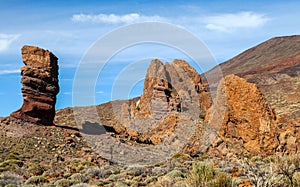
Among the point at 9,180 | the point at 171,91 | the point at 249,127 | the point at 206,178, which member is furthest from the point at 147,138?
the point at 206,178

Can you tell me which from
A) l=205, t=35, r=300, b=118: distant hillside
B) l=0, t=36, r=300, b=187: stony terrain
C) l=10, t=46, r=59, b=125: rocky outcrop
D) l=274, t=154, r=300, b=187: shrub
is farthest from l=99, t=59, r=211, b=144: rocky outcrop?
l=274, t=154, r=300, b=187: shrub

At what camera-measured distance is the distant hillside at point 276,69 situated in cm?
6342

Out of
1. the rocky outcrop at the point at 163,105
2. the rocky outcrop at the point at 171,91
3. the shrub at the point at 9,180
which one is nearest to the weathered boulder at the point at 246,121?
the rocky outcrop at the point at 163,105

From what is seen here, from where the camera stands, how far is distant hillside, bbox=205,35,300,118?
208ft

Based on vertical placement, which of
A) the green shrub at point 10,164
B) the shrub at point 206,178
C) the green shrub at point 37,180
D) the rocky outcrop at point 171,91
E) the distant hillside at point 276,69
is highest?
the distant hillside at point 276,69

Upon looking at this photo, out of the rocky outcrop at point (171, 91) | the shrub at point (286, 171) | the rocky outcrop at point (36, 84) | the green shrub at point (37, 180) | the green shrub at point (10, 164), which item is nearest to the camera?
the shrub at point (286, 171)

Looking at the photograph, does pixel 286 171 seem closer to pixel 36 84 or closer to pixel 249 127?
pixel 249 127

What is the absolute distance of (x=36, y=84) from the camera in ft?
84.4

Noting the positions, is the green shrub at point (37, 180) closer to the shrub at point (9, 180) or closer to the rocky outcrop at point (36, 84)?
the shrub at point (9, 180)

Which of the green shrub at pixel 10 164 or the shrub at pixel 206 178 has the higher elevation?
the shrub at pixel 206 178

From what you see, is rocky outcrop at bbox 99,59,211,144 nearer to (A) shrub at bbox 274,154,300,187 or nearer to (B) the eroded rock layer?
(B) the eroded rock layer

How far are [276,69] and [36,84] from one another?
293 feet

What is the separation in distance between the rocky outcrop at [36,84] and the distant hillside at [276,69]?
26356 millimetres

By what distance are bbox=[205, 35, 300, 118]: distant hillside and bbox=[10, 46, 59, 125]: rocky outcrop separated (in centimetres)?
2636
